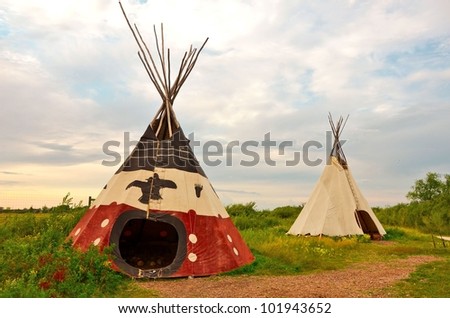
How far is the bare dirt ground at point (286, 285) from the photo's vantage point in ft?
21.2

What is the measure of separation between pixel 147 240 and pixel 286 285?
15.4 ft

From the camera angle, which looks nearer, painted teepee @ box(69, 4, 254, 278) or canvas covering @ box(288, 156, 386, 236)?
painted teepee @ box(69, 4, 254, 278)

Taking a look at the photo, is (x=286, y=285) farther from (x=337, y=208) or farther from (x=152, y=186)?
(x=337, y=208)

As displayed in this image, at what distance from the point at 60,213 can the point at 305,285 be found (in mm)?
6550

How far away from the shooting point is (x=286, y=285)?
7102mm

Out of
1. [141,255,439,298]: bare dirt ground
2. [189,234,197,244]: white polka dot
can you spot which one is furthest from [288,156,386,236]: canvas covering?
[189,234,197,244]: white polka dot

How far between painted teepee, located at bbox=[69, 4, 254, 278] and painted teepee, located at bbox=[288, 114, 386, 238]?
7.20 m

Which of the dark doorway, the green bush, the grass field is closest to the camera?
the green bush

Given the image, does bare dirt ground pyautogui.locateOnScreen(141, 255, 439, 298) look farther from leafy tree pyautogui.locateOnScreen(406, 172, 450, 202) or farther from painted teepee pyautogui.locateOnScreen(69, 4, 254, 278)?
leafy tree pyautogui.locateOnScreen(406, 172, 450, 202)

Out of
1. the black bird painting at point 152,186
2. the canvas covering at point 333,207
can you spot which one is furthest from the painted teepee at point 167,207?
the canvas covering at point 333,207

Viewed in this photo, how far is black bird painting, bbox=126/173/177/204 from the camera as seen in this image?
7.93 m

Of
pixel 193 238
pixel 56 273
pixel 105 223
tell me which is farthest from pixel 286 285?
pixel 56 273

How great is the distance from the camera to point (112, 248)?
7.07 m

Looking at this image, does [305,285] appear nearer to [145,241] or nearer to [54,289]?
[54,289]
